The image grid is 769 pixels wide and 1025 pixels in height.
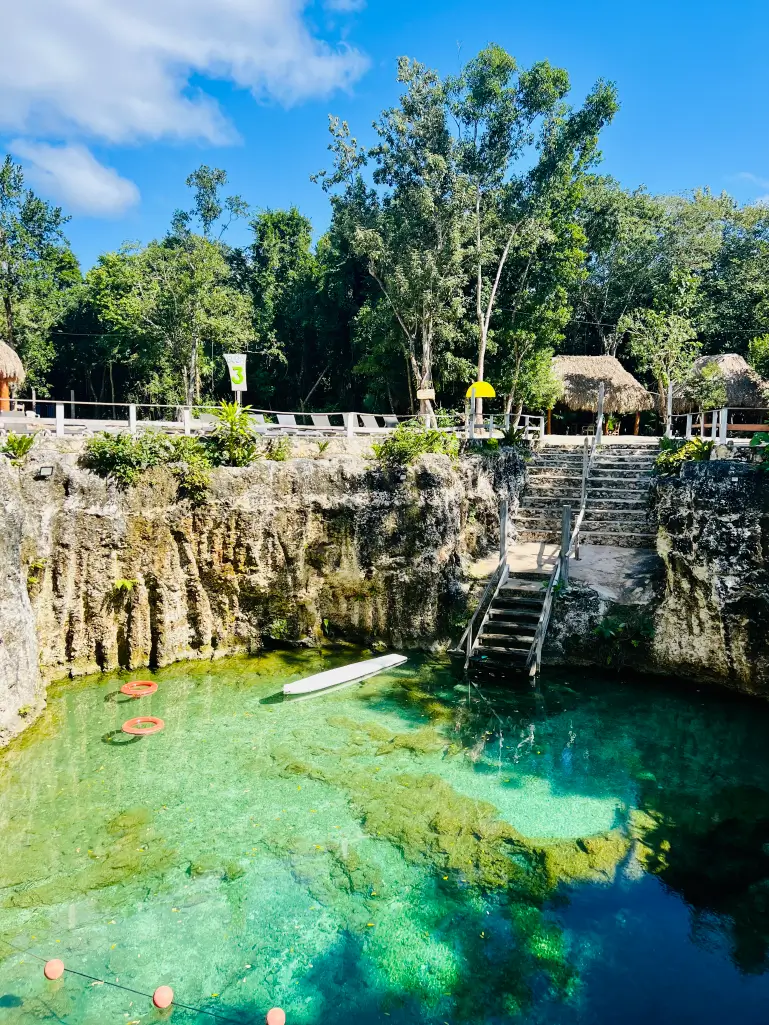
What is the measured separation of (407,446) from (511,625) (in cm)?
523

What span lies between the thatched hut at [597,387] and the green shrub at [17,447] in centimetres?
2540

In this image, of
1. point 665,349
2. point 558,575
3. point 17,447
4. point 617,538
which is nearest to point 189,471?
point 17,447

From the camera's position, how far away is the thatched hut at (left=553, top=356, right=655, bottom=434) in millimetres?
31203

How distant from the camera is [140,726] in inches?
468

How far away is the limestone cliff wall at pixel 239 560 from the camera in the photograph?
540 inches

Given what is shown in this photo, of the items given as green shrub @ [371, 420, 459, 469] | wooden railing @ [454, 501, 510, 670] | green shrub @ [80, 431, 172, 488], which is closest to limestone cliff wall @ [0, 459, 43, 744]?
green shrub @ [80, 431, 172, 488]

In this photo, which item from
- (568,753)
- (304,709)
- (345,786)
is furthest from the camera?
(304,709)

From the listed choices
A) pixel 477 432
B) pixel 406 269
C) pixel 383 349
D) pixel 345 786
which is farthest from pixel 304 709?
pixel 383 349

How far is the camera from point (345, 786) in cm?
1025

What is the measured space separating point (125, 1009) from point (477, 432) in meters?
17.6

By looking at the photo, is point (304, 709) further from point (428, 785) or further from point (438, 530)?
point (438, 530)

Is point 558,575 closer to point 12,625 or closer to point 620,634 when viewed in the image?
point 620,634

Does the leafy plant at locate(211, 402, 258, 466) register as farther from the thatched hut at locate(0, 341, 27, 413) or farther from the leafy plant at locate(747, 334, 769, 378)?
the leafy plant at locate(747, 334, 769, 378)

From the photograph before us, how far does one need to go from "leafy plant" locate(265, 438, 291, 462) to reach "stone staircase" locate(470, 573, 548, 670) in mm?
6451
